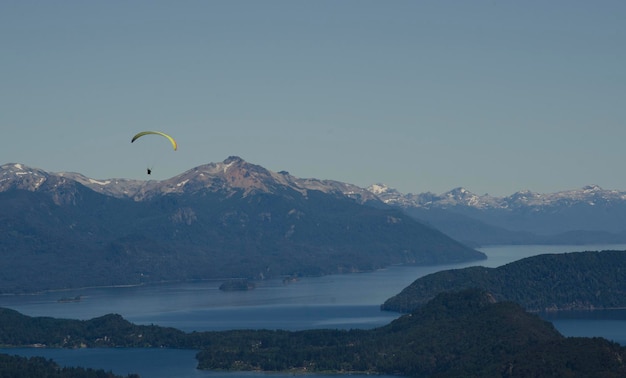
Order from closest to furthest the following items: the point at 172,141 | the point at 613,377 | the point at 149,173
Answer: the point at 172,141
the point at 149,173
the point at 613,377

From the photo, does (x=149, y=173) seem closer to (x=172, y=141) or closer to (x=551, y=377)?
(x=172, y=141)

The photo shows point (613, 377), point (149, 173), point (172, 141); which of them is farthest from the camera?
point (613, 377)

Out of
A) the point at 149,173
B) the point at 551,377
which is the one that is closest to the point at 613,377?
the point at 551,377

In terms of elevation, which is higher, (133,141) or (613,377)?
(133,141)

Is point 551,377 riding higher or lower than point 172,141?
lower

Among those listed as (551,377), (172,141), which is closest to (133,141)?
(172,141)

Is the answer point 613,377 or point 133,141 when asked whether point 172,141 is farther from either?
point 613,377

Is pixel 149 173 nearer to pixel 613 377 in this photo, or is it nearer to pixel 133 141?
pixel 133 141

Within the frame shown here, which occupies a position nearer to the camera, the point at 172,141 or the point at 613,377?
the point at 172,141

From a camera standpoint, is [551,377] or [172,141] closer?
[172,141]
